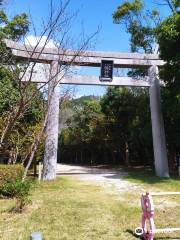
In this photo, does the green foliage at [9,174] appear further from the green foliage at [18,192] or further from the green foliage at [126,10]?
the green foliage at [126,10]

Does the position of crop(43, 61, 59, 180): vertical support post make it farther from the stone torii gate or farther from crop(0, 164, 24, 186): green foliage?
crop(0, 164, 24, 186): green foliage

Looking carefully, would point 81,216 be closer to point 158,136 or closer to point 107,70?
point 158,136

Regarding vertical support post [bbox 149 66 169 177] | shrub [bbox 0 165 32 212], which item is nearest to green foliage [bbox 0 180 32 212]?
shrub [bbox 0 165 32 212]

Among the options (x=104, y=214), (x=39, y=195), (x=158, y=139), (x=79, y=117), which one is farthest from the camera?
(x=79, y=117)

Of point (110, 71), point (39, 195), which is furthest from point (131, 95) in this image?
point (39, 195)

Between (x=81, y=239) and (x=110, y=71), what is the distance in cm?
959

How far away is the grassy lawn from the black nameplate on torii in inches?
226

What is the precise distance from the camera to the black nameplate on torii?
13.1 metres

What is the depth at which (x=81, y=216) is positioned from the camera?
19.4ft

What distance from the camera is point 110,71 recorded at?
13.1m

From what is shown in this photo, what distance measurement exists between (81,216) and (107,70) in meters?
8.39

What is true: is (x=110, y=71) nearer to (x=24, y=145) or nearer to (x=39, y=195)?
(x=24, y=145)

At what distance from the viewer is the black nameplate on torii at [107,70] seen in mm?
13062

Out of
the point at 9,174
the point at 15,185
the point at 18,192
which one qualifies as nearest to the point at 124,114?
the point at 9,174
